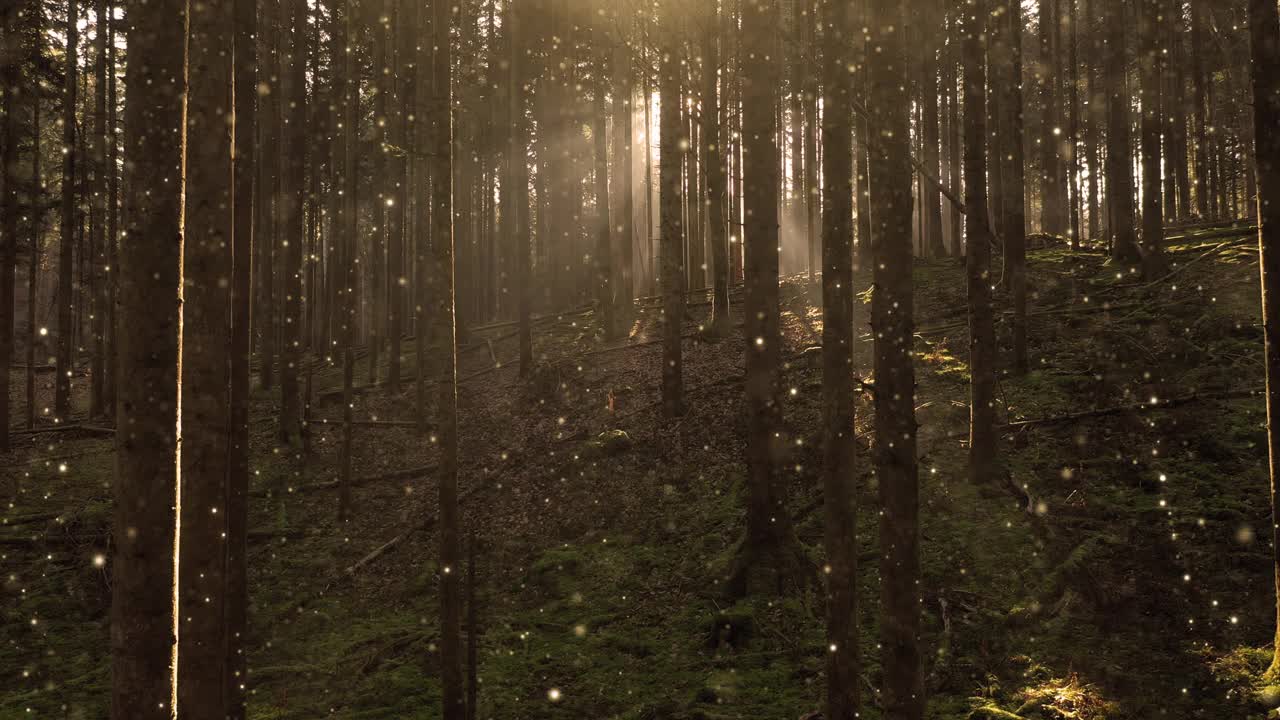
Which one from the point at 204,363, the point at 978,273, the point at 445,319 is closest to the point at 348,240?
the point at 445,319

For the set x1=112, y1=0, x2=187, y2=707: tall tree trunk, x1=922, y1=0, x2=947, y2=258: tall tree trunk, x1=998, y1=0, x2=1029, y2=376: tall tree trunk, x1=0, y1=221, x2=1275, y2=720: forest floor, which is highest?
x1=922, y1=0, x2=947, y2=258: tall tree trunk

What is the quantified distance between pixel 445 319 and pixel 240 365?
6.71 ft

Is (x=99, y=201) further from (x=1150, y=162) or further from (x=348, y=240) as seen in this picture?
(x=1150, y=162)

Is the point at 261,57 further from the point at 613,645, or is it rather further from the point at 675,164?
the point at 613,645

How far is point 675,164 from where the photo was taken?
15648 mm

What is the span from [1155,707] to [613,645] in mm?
5517

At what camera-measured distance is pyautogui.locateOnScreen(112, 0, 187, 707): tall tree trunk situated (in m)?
3.73

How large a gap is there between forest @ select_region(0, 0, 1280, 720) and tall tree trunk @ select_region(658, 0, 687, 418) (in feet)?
0.34

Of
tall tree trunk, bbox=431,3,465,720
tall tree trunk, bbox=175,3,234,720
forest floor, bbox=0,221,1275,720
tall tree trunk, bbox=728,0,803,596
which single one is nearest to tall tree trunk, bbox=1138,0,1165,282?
forest floor, bbox=0,221,1275,720

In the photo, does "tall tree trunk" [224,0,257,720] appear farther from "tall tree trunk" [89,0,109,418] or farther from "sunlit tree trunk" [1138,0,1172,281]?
"sunlit tree trunk" [1138,0,1172,281]

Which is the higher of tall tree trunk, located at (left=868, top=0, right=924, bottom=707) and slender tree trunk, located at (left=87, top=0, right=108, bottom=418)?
slender tree trunk, located at (left=87, top=0, right=108, bottom=418)

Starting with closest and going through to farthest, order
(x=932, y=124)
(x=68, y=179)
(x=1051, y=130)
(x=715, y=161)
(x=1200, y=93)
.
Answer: (x=715, y=161), (x=68, y=179), (x=932, y=124), (x=1200, y=93), (x=1051, y=130)

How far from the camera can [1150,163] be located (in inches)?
610

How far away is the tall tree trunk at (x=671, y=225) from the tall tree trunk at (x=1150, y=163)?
31.5 feet
